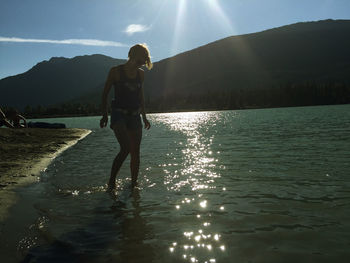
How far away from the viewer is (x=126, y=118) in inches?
312

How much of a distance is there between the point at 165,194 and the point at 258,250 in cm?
343

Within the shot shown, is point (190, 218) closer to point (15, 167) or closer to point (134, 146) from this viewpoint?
point (134, 146)

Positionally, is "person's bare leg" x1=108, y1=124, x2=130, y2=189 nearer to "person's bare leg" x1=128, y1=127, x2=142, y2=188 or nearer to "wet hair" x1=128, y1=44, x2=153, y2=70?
"person's bare leg" x1=128, y1=127, x2=142, y2=188

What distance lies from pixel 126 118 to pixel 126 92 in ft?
2.09

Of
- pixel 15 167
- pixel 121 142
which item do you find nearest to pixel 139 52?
pixel 121 142

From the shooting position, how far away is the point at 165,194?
24.1 feet

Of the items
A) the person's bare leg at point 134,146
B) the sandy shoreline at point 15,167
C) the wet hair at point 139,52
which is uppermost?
the wet hair at point 139,52

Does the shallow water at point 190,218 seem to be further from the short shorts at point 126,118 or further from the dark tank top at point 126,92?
the dark tank top at point 126,92

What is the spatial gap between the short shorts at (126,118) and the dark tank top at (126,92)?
0.36 ft

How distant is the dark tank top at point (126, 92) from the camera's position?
7.78 meters

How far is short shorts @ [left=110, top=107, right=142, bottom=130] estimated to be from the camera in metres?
7.85

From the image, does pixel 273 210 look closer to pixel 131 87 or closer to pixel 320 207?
pixel 320 207

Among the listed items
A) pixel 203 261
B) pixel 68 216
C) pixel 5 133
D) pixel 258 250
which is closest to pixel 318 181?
pixel 258 250

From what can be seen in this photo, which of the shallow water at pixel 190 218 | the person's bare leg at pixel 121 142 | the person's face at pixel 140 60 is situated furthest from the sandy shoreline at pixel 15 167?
the person's face at pixel 140 60
